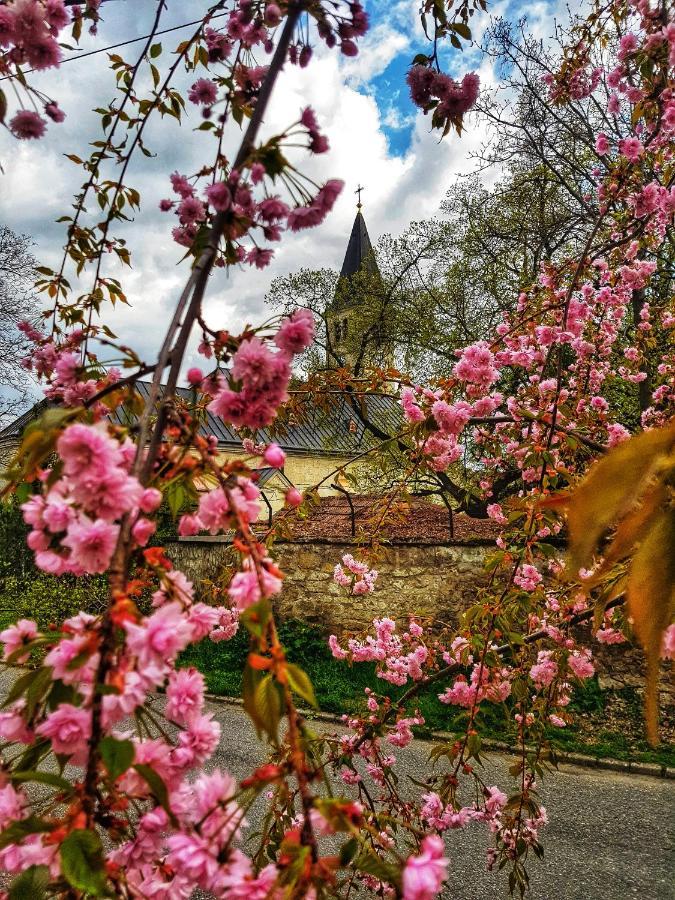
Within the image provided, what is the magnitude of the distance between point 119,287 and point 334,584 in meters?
5.03

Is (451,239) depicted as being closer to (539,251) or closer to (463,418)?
(539,251)

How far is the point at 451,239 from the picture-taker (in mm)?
9977

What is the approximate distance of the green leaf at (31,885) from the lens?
0.51m

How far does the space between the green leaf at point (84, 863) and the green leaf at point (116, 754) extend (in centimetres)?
6

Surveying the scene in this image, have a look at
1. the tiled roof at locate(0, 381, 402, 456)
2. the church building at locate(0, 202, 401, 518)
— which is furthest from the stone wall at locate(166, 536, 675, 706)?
the tiled roof at locate(0, 381, 402, 456)

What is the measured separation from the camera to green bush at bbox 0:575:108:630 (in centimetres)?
702

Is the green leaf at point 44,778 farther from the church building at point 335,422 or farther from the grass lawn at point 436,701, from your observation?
the grass lawn at point 436,701

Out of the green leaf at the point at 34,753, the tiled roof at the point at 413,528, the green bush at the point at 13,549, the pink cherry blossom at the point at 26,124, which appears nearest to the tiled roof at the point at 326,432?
the tiled roof at the point at 413,528

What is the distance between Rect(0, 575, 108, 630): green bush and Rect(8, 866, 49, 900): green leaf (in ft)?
22.8

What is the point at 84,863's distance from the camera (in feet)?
1.58

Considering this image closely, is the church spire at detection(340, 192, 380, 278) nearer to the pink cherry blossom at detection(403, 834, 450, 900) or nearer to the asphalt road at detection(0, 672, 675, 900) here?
the asphalt road at detection(0, 672, 675, 900)

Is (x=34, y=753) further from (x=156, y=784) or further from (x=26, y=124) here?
(x=26, y=124)

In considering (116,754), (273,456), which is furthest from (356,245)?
(116,754)

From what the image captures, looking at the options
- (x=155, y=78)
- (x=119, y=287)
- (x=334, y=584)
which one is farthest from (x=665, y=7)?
(x=334, y=584)
